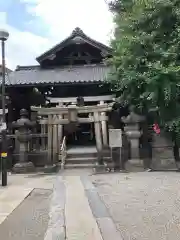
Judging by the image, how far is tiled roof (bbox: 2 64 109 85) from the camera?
18344 mm

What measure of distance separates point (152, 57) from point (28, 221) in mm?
9137

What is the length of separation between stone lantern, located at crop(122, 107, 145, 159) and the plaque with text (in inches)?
30.2

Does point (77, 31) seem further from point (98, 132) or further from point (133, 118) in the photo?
point (133, 118)

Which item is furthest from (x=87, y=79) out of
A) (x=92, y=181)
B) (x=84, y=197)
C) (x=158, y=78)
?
(x=84, y=197)

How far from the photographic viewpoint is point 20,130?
55.9ft

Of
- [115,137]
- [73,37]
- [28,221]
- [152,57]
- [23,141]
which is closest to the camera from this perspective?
[28,221]

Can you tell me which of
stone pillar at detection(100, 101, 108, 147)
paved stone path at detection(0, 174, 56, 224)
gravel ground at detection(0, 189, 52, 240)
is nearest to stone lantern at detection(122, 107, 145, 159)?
stone pillar at detection(100, 101, 108, 147)

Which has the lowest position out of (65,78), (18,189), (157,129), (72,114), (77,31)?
(18,189)

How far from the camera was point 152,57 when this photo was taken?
13.9m

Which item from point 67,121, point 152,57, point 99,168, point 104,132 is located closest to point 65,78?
point 67,121

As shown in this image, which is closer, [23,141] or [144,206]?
[144,206]

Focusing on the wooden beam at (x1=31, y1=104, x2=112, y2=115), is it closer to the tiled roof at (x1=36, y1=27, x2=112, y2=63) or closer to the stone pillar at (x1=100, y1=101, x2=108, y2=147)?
the stone pillar at (x1=100, y1=101, x2=108, y2=147)

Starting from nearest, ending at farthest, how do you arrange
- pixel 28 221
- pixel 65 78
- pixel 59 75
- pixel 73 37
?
1. pixel 28 221
2. pixel 65 78
3. pixel 59 75
4. pixel 73 37

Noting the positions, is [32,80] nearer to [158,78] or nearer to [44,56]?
[44,56]
